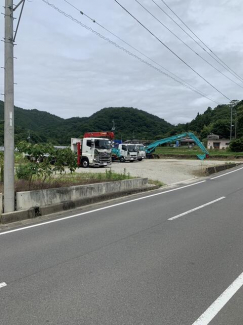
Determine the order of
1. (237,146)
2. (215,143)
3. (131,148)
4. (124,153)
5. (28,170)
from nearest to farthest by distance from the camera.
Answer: (28,170) → (124,153) → (131,148) → (237,146) → (215,143)

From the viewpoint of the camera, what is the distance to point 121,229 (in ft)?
23.3

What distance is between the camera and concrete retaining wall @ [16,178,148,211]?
27.6 ft

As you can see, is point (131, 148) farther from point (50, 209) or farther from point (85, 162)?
point (50, 209)

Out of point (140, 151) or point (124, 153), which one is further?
point (140, 151)

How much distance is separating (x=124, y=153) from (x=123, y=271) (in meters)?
34.5

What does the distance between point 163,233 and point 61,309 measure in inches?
Answer: 142

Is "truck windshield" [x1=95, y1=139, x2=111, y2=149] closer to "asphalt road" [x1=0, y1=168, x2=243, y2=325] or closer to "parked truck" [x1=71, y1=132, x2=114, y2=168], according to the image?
"parked truck" [x1=71, y1=132, x2=114, y2=168]

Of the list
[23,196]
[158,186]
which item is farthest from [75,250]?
[158,186]

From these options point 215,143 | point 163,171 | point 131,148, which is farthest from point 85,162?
point 215,143

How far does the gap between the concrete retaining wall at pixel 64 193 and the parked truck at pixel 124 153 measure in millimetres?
25786

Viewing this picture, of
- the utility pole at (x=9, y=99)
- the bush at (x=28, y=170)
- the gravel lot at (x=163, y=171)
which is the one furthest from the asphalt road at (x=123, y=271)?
the gravel lot at (x=163, y=171)

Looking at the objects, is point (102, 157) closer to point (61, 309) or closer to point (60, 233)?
point (60, 233)

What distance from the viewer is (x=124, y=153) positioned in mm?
38969

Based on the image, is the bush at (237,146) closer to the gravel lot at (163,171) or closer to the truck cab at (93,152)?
the gravel lot at (163,171)
